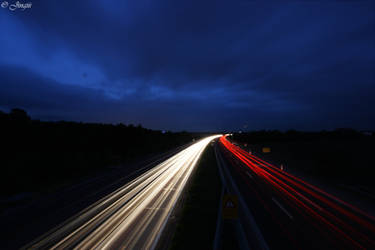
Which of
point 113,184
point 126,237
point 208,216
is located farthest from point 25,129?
point 208,216

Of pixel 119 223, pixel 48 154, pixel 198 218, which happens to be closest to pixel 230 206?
pixel 198 218

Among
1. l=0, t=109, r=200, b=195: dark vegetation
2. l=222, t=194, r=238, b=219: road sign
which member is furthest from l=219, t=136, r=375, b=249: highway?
l=0, t=109, r=200, b=195: dark vegetation

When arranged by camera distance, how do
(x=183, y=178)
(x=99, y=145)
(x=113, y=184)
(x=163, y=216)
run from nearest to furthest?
(x=163, y=216)
(x=113, y=184)
(x=183, y=178)
(x=99, y=145)

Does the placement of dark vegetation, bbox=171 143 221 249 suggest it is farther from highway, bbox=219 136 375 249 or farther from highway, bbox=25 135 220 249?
highway, bbox=219 136 375 249

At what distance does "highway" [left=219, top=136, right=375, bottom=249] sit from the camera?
7.84 m

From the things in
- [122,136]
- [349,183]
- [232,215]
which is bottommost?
[349,183]

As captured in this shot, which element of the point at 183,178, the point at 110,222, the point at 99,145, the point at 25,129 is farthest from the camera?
the point at 99,145

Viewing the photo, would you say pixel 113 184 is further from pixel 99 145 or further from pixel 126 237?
pixel 99 145

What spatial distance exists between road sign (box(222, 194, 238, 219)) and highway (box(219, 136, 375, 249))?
276 centimetres

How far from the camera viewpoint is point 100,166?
84.3 ft

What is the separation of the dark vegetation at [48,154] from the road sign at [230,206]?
18.8 metres

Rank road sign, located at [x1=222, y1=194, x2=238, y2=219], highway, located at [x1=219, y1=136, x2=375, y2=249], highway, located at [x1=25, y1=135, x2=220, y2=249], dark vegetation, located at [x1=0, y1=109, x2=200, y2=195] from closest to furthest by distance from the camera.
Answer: road sign, located at [x1=222, y1=194, x2=238, y2=219]
highway, located at [x1=25, y1=135, x2=220, y2=249]
highway, located at [x1=219, y1=136, x2=375, y2=249]
dark vegetation, located at [x1=0, y1=109, x2=200, y2=195]

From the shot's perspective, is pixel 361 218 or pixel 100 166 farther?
pixel 100 166

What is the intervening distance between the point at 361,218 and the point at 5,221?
21996 mm
